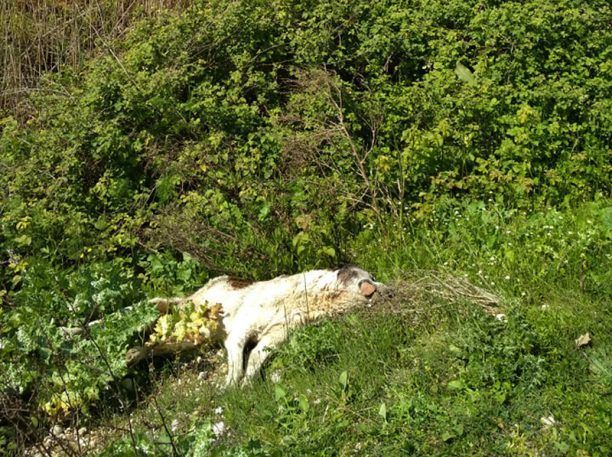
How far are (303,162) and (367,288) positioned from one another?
5.79 ft

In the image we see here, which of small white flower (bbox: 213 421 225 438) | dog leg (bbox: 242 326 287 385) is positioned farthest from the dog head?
small white flower (bbox: 213 421 225 438)

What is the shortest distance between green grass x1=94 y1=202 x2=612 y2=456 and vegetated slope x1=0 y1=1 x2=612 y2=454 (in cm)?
5

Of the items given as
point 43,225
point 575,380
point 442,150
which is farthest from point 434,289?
point 43,225

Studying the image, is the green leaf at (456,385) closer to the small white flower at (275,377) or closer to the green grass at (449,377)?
the green grass at (449,377)

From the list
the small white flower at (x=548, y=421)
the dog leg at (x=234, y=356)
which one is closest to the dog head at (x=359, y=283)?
the dog leg at (x=234, y=356)

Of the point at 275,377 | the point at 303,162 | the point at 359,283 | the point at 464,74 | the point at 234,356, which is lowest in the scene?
the point at 234,356

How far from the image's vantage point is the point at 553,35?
7.87m

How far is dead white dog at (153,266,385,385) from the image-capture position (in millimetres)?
6129

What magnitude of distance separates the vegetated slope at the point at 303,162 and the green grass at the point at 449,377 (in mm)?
52

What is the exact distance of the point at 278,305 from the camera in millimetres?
6340

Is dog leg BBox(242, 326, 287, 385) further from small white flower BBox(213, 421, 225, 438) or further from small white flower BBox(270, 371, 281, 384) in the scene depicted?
small white flower BBox(213, 421, 225, 438)

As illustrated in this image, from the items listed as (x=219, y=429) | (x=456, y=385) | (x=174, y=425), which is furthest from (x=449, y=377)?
(x=174, y=425)

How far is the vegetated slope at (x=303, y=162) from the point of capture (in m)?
6.45

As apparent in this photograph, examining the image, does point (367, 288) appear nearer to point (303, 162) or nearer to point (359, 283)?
point (359, 283)
